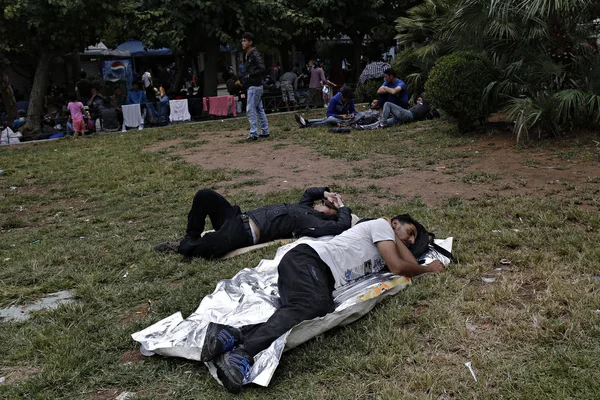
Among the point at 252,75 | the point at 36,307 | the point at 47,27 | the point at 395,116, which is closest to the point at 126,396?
the point at 36,307

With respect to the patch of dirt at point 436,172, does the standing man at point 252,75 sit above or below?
above

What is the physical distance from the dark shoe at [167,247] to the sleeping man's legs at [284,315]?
1.78 m

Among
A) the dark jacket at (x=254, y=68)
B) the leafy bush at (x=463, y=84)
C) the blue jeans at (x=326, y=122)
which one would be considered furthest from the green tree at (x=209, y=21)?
the leafy bush at (x=463, y=84)

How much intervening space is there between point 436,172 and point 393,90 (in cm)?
534

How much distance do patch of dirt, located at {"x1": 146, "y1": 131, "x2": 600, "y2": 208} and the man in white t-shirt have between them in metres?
2.51

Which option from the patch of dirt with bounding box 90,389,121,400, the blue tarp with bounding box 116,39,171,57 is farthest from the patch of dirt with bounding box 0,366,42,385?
the blue tarp with bounding box 116,39,171,57

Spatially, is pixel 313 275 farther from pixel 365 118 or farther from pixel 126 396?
pixel 365 118

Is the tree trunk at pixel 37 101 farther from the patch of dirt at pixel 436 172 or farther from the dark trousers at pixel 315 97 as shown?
the dark trousers at pixel 315 97

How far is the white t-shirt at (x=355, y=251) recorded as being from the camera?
374 cm

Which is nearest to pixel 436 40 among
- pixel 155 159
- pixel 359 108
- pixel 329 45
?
pixel 359 108

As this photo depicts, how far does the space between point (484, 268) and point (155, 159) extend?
7.78m

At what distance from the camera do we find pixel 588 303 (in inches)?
133

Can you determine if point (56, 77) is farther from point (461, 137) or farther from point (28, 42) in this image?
point (461, 137)

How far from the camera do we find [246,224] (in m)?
5.05
